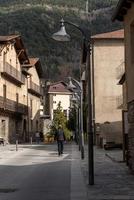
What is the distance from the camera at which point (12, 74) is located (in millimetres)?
62781

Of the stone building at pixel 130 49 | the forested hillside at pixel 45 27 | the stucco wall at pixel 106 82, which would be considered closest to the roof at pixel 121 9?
the stone building at pixel 130 49

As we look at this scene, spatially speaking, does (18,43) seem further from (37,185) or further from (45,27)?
(45,27)

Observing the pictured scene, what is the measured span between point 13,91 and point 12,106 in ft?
10.8

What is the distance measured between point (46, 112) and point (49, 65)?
60.1ft

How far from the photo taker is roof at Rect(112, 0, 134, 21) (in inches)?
647

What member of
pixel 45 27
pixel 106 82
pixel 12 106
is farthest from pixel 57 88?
pixel 106 82

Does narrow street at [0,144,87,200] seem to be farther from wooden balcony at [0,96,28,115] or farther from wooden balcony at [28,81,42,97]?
wooden balcony at [28,81,42,97]

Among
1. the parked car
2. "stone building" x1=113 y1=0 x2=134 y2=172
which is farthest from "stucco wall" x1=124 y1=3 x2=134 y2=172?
the parked car

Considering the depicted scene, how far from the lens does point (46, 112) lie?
123 metres

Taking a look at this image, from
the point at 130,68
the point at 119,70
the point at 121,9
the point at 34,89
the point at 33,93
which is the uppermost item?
the point at 34,89

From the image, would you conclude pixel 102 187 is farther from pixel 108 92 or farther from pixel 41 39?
pixel 41 39

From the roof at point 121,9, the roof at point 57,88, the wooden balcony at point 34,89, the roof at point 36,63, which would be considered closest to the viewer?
the roof at point 121,9

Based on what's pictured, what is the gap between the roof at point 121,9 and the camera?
647 inches

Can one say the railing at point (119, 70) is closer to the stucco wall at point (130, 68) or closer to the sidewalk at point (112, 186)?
the sidewalk at point (112, 186)
